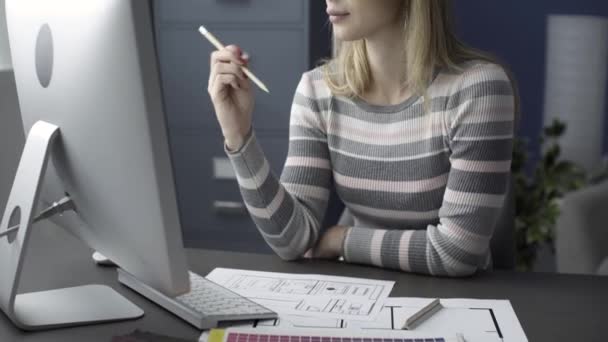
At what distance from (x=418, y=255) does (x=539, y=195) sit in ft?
5.59

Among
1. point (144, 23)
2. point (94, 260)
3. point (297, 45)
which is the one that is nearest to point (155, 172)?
point (144, 23)

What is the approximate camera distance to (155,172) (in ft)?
2.95

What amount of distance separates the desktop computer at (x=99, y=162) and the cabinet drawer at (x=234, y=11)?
1900 mm

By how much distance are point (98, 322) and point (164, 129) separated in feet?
1.07

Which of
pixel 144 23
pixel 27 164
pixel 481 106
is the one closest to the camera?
pixel 144 23

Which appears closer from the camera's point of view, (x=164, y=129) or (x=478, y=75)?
(x=164, y=129)

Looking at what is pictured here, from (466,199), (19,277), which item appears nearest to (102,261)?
(19,277)

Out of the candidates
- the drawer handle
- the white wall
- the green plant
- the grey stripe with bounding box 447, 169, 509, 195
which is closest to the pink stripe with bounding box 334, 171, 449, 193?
the grey stripe with bounding box 447, 169, 509, 195

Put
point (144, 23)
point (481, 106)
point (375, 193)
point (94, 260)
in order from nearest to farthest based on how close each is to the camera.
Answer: point (144, 23)
point (94, 260)
point (481, 106)
point (375, 193)

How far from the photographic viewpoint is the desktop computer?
2.93 feet

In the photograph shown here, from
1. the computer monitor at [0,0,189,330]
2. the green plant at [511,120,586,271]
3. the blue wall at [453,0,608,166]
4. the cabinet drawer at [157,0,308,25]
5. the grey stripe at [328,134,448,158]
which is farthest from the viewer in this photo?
the blue wall at [453,0,608,166]

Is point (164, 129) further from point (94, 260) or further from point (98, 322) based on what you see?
point (94, 260)

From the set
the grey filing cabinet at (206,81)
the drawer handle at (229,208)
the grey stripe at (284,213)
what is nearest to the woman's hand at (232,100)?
the grey stripe at (284,213)

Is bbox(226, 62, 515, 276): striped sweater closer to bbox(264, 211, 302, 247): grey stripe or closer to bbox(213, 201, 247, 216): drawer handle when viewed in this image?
bbox(264, 211, 302, 247): grey stripe
